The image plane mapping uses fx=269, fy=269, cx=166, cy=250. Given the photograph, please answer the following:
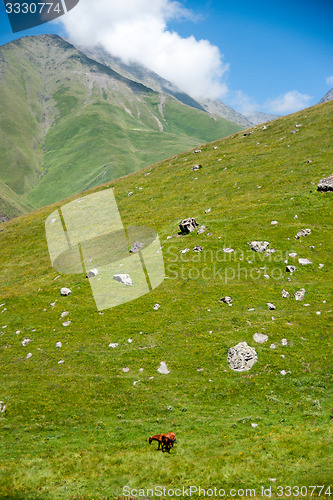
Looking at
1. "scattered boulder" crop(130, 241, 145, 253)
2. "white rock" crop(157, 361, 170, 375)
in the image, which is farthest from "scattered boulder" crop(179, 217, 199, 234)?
"white rock" crop(157, 361, 170, 375)

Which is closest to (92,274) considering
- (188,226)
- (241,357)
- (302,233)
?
(188,226)

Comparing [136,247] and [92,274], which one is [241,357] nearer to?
[92,274]

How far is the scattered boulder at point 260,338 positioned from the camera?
2644cm

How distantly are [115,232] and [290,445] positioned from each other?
46.8 metres

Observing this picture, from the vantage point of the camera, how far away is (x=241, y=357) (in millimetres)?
24844

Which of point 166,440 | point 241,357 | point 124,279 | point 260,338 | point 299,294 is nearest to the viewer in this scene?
point 166,440

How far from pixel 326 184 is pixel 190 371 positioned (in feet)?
127

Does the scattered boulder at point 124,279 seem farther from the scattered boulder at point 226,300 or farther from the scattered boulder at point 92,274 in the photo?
the scattered boulder at point 226,300

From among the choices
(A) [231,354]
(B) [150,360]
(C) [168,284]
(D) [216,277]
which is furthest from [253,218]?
(B) [150,360]

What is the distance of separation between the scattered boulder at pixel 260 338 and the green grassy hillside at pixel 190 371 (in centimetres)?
46

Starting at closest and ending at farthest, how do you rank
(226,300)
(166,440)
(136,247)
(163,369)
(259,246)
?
(166,440)
(163,369)
(226,300)
(259,246)
(136,247)

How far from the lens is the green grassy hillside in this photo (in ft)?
51.5

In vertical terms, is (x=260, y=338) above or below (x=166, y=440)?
below

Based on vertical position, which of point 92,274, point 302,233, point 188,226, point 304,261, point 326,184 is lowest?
point 304,261
